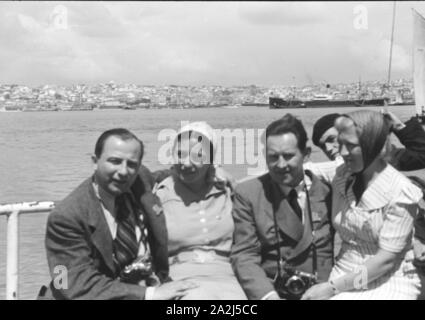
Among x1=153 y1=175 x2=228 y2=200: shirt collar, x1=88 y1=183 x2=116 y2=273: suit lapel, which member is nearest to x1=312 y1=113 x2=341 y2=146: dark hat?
x1=153 y1=175 x2=228 y2=200: shirt collar

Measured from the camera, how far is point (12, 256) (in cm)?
346

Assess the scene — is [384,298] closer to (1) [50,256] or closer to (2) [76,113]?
(1) [50,256]

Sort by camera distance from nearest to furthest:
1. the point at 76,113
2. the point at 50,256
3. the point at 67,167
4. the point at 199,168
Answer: the point at 50,256 < the point at 199,168 < the point at 67,167 < the point at 76,113

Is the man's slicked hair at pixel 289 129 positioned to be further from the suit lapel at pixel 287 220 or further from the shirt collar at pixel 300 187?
the suit lapel at pixel 287 220

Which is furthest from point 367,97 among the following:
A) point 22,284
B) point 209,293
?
point 209,293

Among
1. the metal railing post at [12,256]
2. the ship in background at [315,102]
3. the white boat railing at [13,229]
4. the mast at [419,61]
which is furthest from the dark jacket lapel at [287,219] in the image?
the ship in background at [315,102]

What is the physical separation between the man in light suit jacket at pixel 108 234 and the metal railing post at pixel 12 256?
232 millimetres

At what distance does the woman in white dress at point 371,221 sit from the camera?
3197mm

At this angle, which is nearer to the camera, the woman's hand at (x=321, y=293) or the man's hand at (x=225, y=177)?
the woman's hand at (x=321, y=293)

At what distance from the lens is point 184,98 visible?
135 meters

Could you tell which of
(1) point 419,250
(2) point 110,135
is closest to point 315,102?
(1) point 419,250

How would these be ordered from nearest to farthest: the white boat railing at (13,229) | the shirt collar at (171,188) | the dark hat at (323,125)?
1. the white boat railing at (13,229)
2. the shirt collar at (171,188)
3. the dark hat at (323,125)
